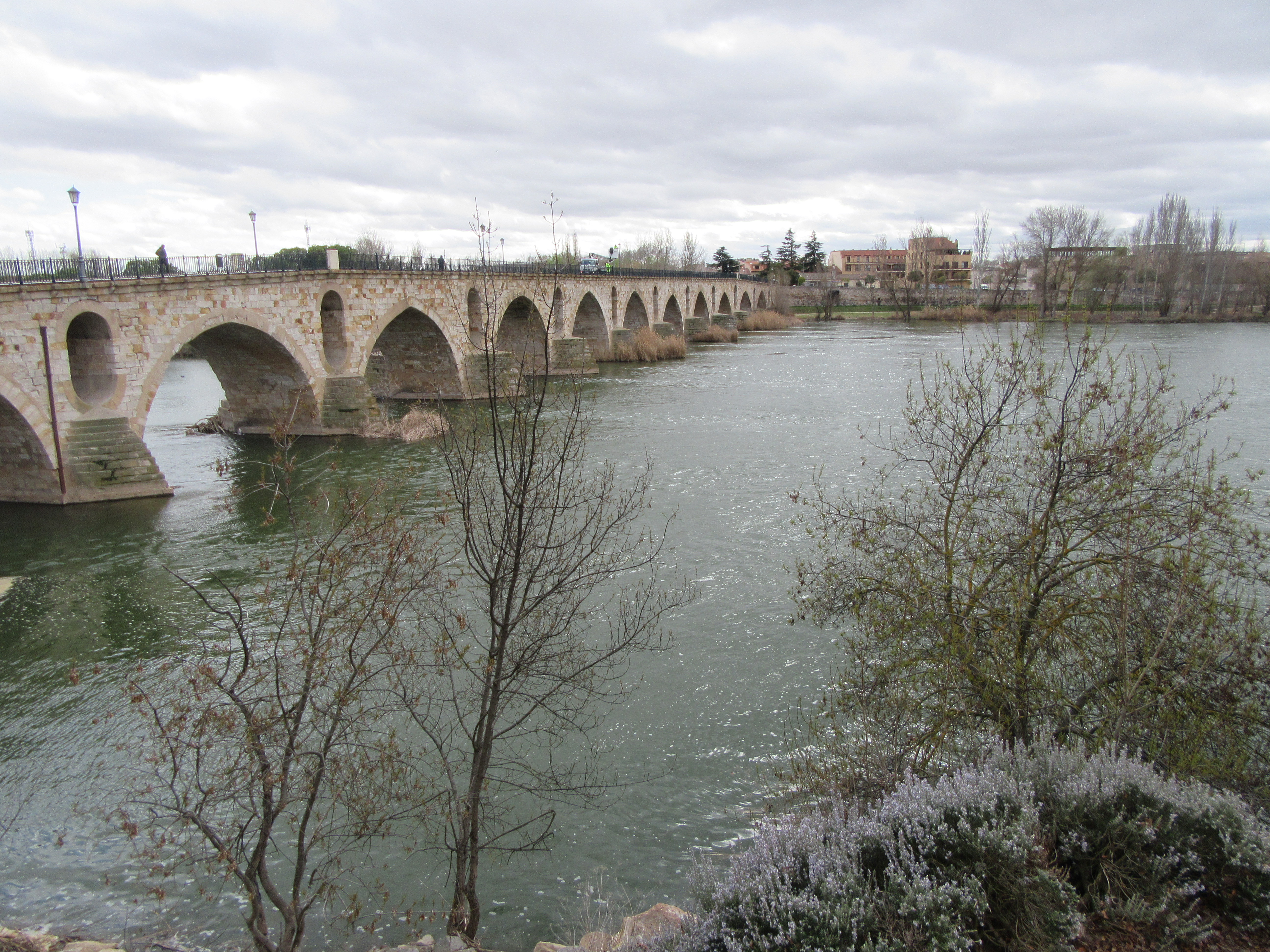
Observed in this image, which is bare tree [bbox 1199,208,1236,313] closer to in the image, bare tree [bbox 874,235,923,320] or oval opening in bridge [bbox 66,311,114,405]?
bare tree [bbox 874,235,923,320]

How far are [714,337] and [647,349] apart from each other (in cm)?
1547

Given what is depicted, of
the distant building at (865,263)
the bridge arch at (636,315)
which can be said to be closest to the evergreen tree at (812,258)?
the distant building at (865,263)

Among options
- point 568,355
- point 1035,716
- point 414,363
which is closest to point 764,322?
point 568,355

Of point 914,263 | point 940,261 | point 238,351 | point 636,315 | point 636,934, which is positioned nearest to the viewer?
point 636,934

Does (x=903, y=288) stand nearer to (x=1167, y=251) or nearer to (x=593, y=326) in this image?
(x=1167, y=251)

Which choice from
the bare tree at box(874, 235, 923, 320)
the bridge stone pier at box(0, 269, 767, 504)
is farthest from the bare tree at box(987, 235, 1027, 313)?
the bridge stone pier at box(0, 269, 767, 504)

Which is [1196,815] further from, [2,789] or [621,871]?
[2,789]

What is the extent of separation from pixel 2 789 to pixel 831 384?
28.9 metres

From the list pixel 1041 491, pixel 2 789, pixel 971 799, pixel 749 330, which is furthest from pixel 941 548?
pixel 749 330

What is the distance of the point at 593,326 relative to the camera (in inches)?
1858

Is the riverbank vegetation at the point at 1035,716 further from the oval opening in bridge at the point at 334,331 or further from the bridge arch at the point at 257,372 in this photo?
the oval opening in bridge at the point at 334,331

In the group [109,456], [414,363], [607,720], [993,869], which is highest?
[414,363]

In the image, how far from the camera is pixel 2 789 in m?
8.10

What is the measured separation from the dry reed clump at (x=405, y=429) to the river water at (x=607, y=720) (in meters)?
0.81
